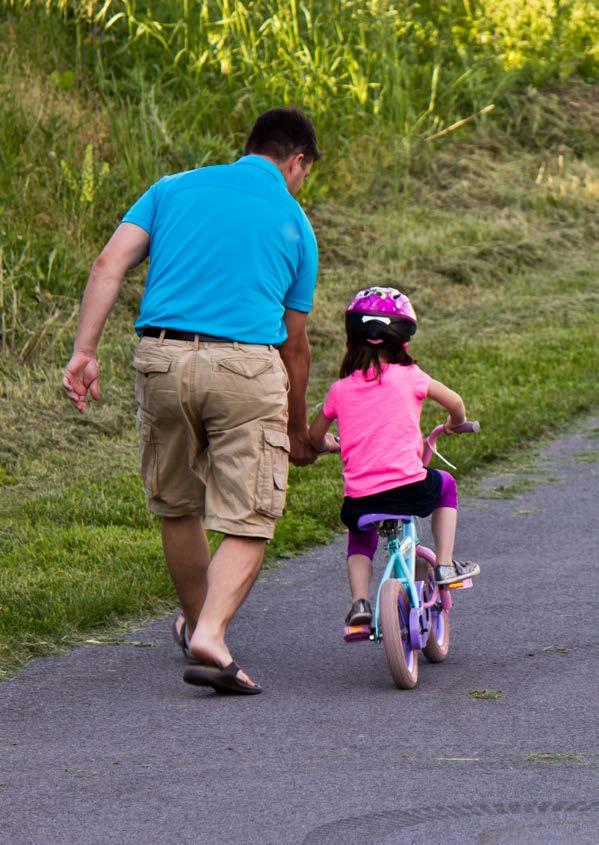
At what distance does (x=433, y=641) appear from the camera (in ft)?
17.3

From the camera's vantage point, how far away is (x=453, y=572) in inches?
209

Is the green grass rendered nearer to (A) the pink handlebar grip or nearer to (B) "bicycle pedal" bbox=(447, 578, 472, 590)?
(B) "bicycle pedal" bbox=(447, 578, 472, 590)

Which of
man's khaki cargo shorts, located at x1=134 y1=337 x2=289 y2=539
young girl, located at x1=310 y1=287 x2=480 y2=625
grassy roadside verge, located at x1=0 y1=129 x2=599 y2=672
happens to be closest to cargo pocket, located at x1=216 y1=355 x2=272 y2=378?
man's khaki cargo shorts, located at x1=134 y1=337 x2=289 y2=539

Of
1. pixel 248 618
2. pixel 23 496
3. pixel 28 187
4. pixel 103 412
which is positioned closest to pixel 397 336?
pixel 248 618

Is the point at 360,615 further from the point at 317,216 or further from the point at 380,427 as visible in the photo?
Answer: the point at 317,216

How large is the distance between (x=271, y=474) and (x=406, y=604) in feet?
2.09

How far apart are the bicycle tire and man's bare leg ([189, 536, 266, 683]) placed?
664 millimetres

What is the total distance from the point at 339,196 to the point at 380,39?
2.10 meters

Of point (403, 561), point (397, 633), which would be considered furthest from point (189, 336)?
point (397, 633)

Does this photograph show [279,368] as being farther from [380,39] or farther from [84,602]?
[380,39]

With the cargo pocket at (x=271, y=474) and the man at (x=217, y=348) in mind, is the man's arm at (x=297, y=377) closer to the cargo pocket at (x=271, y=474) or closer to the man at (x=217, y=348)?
the man at (x=217, y=348)

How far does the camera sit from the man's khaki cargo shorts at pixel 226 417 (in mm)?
4809

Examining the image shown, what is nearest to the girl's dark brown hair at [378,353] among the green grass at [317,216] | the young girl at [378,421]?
the young girl at [378,421]

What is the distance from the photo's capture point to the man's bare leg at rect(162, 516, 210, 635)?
5.16 m
